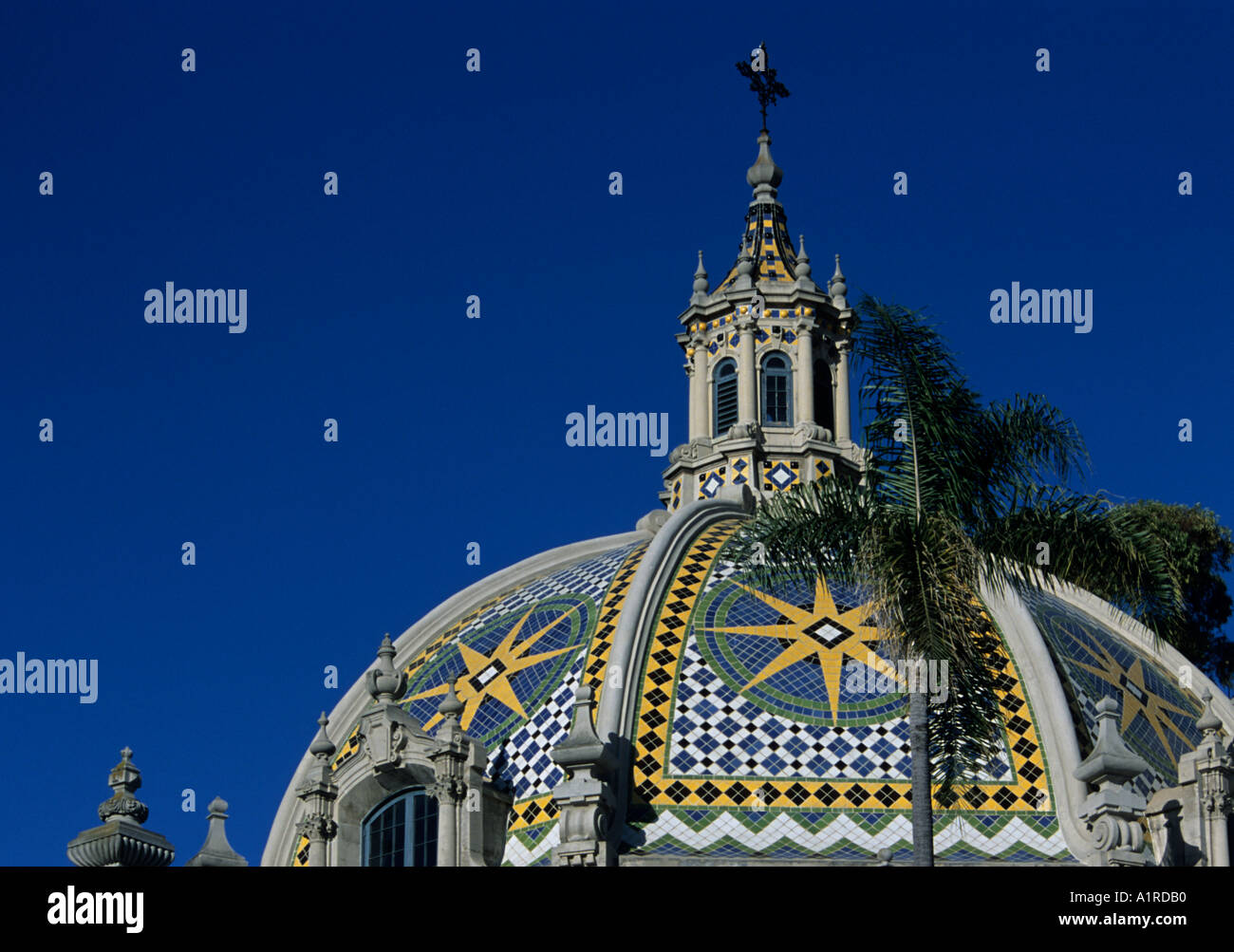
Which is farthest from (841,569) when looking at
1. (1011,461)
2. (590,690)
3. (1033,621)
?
(1033,621)

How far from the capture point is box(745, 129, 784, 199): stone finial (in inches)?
1772

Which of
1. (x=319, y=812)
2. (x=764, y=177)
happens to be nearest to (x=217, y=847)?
(x=319, y=812)

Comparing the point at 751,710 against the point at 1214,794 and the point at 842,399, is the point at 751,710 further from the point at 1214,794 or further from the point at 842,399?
the point at 842,399

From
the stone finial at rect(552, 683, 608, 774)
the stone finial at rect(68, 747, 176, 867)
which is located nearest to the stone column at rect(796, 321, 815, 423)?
the stone finial at rect(552, 683, 608, 774)

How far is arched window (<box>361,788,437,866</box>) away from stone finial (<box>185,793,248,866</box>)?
6.20 feet

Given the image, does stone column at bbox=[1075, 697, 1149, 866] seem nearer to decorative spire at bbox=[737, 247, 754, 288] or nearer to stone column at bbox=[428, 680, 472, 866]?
stone column at bbox=[428, 680, 472, 866]

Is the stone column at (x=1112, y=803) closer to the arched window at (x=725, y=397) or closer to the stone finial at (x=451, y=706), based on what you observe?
the stone finial at (x=451, y=706)

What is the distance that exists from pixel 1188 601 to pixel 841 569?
23.2 metres

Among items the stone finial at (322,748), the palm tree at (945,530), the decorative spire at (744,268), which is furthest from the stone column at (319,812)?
the decorative spire at (744,268)

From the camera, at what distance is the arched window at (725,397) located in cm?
4209

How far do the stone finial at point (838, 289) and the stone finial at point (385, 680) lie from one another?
12.5 metres

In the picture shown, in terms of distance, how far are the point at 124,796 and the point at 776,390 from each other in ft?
59.1

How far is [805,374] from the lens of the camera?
137ft
